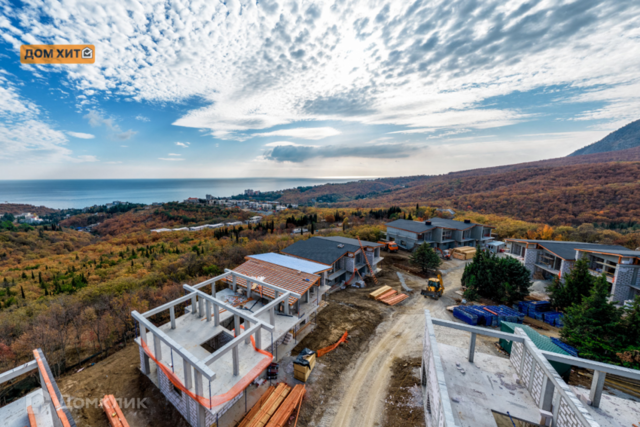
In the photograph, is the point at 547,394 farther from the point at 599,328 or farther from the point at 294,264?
the point at 294,264

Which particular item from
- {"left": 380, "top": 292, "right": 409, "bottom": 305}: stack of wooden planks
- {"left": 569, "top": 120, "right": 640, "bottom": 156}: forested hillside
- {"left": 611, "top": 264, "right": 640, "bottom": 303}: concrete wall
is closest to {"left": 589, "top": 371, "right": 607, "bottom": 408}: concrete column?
{"left": 380, "top": 292, "right": 409, "bottom": 305}: stack of wooden planks

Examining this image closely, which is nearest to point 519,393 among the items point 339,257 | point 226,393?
point 226,393

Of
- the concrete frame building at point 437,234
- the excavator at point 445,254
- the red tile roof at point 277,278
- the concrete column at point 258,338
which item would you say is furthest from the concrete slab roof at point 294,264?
the excavator at point 445,254

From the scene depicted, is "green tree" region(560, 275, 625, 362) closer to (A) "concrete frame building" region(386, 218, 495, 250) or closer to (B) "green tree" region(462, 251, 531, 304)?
(B) "green tree" region(462, 251, 531, 304)

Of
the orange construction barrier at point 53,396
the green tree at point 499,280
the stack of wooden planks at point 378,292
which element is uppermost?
the orange construction barrier at point 53,396

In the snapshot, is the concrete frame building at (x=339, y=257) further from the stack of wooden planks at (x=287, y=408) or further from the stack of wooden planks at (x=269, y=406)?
the stack of wooden planks at (x=269, y=406)

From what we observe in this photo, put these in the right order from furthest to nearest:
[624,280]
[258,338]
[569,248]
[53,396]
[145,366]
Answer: [569,248] < [624,280] < [145,366] < [258,338] < [53,396]

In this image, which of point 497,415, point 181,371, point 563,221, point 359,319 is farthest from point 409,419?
point 563,221
